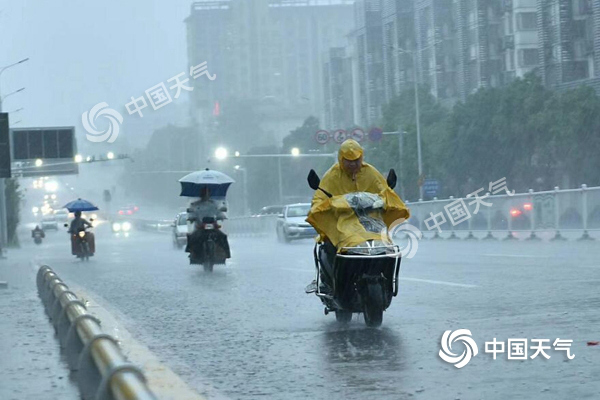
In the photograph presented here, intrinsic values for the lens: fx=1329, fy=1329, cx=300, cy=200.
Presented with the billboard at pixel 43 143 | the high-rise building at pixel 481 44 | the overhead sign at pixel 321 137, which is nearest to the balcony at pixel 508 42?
the high-rise building at pixel 481 44

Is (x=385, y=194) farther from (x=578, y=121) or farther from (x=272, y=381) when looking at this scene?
(x=578, y=121)

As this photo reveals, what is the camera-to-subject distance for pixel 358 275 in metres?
11.7

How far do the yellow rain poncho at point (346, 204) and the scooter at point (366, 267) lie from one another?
0.06 metres

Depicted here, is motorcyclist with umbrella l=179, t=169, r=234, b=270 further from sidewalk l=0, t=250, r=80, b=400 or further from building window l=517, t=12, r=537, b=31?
building window l=517, t=12, r=537, b=31

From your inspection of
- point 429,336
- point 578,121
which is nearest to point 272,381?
point 429,336

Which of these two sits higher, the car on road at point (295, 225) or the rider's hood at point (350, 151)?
the rider's hood at point (350, 151)

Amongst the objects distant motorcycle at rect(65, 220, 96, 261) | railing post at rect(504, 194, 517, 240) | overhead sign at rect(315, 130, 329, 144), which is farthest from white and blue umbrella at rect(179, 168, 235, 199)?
overhead sign at rect(315, 130, 329, 144)

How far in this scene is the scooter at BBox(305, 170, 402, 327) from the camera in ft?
37.8

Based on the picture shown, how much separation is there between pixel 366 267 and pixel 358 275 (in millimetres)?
142

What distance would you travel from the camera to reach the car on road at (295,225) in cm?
4841

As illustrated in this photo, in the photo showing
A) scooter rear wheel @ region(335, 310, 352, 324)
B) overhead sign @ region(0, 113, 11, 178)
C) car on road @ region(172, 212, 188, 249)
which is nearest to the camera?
scooter rear wheel @ region(335, 310, 352, 324)

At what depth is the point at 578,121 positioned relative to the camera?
6550cm

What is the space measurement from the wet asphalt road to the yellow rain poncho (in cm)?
86

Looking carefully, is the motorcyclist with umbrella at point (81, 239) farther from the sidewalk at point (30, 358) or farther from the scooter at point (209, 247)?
the sidewalk at point (30, 358)
